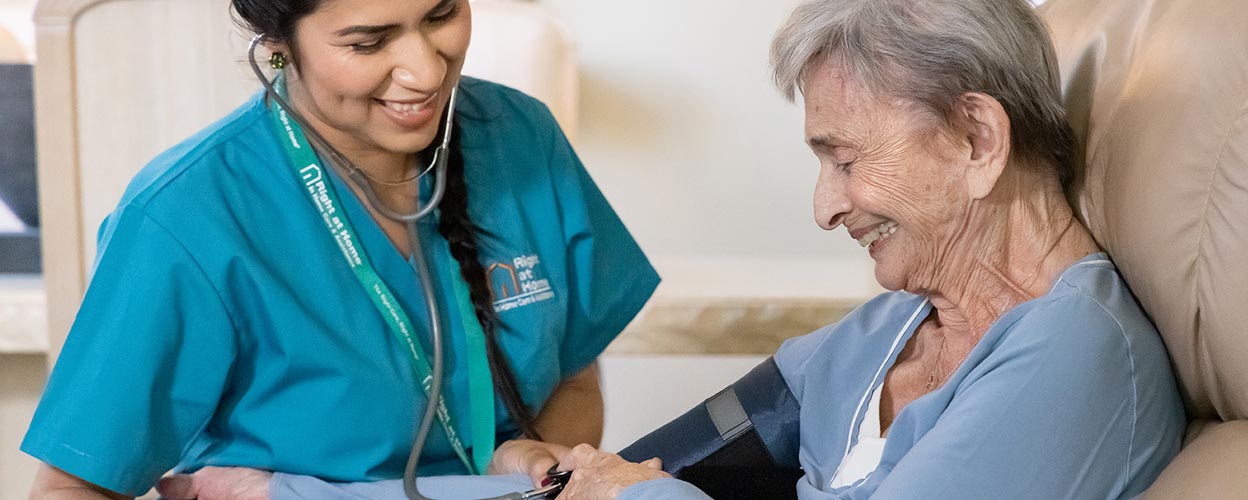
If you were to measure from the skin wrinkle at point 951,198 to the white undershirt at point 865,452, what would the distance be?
0.13 meters

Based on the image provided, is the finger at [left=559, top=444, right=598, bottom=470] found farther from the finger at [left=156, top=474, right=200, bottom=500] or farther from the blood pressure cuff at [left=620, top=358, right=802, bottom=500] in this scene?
the finger at [left=156, top=474, right=200, bottom=500]

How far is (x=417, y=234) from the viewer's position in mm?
1493

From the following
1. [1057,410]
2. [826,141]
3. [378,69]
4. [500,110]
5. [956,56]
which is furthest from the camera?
[500,110]

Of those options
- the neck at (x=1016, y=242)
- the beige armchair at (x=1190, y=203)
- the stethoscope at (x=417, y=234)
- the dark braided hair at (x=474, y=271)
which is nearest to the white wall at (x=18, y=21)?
the dark braided hair at (x=474, y=271)

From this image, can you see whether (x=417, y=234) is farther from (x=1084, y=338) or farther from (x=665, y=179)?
(x=665, y=179)

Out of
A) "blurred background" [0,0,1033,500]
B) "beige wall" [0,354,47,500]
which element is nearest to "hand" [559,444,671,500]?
"blurred background" [0,0,1033,500]

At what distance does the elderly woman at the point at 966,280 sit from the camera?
101 cm

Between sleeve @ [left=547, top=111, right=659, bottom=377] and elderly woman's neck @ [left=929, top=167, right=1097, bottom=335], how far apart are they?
61 centimetres

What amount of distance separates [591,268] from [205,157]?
541 millimetres

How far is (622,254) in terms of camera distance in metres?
1.75

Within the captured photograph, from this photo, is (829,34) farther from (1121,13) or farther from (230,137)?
(230,137)

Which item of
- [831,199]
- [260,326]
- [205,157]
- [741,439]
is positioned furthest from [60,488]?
[831,199]

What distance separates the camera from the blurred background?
2459 mm

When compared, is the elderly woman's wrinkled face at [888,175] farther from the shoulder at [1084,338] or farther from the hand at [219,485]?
the hand at [219,485]
